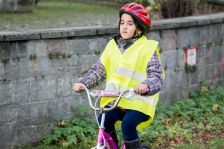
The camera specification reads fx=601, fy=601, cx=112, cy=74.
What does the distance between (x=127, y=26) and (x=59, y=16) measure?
9.19 metres

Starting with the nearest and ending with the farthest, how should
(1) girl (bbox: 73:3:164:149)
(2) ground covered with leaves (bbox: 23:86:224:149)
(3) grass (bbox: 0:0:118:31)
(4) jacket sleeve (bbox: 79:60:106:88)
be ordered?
(4) jacket sleeve (bbox: 79:60:106:88) → (1) girl (bbox: 73:3:164:149) → (2) ground covered with leaves (bbox: 23:86:224:149) → (3) grass (bbox: 0:0:118:31)

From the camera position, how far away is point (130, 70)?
4.95 metres

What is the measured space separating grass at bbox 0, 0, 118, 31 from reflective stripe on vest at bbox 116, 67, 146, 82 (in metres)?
6.18

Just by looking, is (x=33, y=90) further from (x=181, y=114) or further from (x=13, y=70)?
(x=181, y=114)

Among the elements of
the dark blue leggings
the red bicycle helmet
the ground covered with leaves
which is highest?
the red bicycle helmet

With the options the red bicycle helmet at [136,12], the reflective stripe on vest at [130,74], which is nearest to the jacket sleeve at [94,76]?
the reflective stripe on vest at [130,74]

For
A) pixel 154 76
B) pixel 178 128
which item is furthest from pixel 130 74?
pixel 178 128

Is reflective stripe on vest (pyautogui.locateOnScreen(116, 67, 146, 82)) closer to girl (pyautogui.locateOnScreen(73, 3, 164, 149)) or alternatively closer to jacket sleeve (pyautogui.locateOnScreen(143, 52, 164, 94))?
girl (pyautogui.locateOnScreen(73, 3, 164, 149))

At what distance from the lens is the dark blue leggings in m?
4.82

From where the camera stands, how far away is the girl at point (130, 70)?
488cm

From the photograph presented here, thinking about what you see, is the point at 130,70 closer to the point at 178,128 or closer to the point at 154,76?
the point at 154,76

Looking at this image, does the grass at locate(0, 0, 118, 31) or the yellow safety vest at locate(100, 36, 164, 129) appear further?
the grass at locate(0, 0, 118, 31)

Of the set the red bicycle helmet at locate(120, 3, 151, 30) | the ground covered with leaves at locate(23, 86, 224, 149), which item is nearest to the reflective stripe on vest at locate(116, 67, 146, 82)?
the red bicycle helmet at locate(120, 3, 151, 30)

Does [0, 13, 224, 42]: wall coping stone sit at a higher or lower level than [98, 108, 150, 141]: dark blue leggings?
higher
